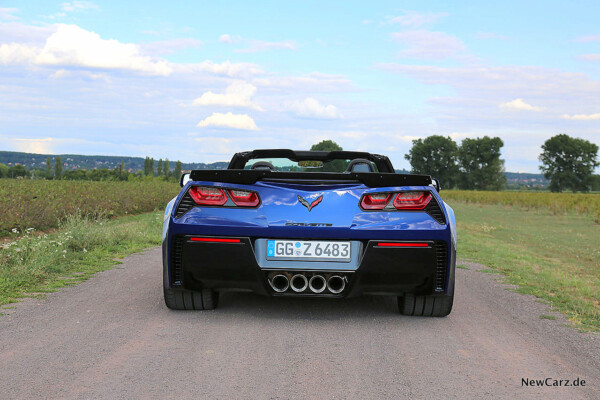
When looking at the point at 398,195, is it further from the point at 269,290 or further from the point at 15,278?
the point at 15,278

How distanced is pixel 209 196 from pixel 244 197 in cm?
28

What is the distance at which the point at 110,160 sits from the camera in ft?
344

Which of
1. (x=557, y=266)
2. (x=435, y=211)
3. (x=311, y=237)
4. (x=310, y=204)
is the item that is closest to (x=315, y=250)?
(x=311, y=237)

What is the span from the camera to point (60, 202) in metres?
19.7

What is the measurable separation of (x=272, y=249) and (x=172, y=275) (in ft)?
2.92

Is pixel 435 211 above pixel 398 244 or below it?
above

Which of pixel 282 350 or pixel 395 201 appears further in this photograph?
pixel 395 201

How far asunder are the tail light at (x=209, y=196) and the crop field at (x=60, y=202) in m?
5.26

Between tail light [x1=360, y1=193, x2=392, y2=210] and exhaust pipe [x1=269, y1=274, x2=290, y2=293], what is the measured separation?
0.83 meters

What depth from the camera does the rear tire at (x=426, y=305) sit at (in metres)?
4.99

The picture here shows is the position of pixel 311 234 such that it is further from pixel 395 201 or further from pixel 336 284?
pixel 395 201

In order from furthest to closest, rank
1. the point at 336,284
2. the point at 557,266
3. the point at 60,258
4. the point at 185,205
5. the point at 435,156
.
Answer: the point at 435,156
the point at 557,266
the point at 60,258
the point at 185,205
the point at 336,284

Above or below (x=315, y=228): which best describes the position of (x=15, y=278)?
below

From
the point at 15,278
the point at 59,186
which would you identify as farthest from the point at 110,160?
the point at 15,278
